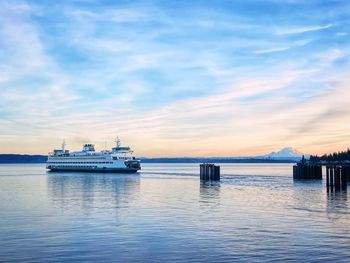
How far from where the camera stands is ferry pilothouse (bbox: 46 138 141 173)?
148875 millimetres

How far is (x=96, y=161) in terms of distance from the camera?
156000mm

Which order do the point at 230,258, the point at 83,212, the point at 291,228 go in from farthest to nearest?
the point at 83,212
the point at 291,228
the point at 230,258

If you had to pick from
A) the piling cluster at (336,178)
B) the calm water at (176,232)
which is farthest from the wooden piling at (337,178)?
the calm water at (176,232)

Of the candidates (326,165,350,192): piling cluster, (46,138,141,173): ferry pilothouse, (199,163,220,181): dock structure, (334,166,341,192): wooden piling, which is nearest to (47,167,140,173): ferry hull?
(46,138,141,173): ferry pilothouse

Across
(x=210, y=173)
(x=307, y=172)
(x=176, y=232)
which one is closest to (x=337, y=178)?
(x=307, y=172)

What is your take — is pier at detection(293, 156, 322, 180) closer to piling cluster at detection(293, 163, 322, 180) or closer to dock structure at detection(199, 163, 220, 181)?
piling cluster at detection(293, 163, 322, 180)

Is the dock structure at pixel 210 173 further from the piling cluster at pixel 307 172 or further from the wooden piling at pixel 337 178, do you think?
the wooden piling at pixel 337 178

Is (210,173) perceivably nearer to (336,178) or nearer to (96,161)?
(336,178)

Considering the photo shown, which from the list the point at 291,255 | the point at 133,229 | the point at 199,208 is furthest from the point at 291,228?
the point at 199,208

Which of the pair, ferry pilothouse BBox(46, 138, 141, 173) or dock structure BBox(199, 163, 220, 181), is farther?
ferry pilothouse BBox(46, 138, 141, 173)

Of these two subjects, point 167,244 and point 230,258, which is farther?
point 167,244

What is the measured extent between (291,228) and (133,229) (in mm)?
10833

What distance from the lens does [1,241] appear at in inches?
1080

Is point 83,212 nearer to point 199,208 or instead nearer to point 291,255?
point 199,208
